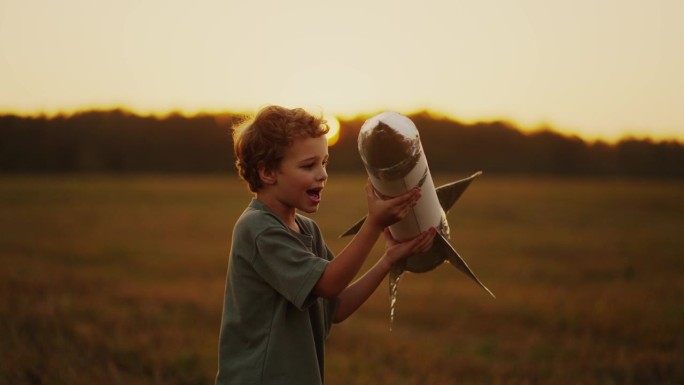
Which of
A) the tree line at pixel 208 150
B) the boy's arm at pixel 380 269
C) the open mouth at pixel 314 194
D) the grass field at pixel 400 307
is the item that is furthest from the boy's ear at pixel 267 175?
the tree line at pixel 208 150

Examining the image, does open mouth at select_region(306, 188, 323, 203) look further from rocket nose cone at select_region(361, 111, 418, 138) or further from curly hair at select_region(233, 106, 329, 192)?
rocket nose cone at select_region(361, 111, 418, 138)

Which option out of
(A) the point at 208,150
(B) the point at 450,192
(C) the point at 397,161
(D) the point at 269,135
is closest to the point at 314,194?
(D) the point at 269,135

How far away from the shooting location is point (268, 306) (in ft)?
8.75

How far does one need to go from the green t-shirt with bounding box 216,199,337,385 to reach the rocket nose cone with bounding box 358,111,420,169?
387 millimetres

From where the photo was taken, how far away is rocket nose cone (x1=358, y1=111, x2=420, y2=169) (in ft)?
8.11

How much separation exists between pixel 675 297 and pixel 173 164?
5633cm

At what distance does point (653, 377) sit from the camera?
6820 mm

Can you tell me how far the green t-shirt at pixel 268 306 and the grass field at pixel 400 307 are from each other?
2868 mm

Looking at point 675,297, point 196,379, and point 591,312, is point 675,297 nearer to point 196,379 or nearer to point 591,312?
point 591,312

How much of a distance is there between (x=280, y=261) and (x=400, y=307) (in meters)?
9.47

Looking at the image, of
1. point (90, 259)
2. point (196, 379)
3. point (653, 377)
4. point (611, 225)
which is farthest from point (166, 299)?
point (611, 225)

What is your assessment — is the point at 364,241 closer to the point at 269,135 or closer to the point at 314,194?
the point at 314,194

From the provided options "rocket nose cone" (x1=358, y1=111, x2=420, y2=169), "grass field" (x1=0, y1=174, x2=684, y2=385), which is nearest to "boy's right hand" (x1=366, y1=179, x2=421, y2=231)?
"rocket nose cone" (x1=358, y1=111, x2=420, y2=169)

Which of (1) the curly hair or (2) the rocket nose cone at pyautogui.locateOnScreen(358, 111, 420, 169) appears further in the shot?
(1) the curly hair
